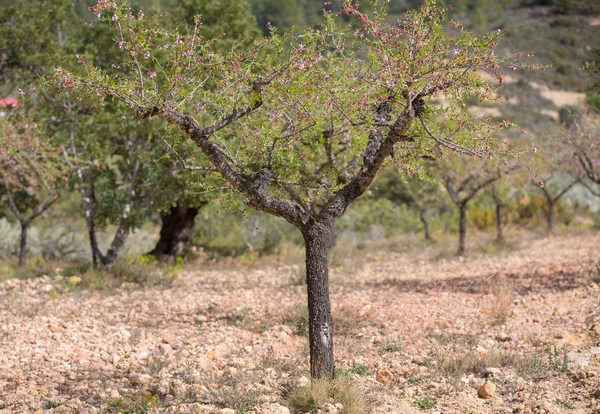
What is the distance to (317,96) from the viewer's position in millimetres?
5391

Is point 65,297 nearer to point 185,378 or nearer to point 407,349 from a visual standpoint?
point 185,378

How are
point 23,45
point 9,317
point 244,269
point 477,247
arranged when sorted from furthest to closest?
1. point 477,247
2. point 244,269
3. point 23,45
4. point 9,317

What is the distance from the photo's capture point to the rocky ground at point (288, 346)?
16.9 ft

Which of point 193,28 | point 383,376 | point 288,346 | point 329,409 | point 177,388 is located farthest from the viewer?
point 193,28

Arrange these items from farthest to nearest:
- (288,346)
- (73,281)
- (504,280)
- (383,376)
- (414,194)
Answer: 1. (414,194)
2. (73,281)
3. (504,280)
4. (288,346)
5. (383,376)

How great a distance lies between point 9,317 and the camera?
7832 millimetres

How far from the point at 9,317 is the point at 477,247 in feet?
38.6

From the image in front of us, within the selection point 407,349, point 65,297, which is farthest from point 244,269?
point 407,349

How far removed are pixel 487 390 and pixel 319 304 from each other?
1.65 metres

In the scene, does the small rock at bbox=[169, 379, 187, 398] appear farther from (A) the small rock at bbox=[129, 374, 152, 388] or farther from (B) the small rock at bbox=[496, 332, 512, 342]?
(B) the small rock at bbox=[496, 332, 512, 342]

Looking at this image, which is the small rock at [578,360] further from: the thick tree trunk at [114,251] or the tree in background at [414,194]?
the tree in background at [414,194]

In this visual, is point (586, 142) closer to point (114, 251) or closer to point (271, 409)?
point (114, 251)

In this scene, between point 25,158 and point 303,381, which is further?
point 25,158

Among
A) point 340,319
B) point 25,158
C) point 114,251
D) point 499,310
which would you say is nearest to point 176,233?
point 114,251
